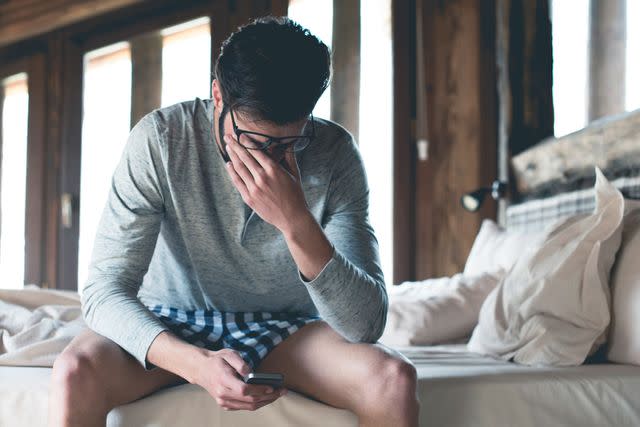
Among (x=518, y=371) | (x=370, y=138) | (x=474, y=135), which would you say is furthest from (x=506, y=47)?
(x=518, y=371)

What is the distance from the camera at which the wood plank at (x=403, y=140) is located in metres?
3.58

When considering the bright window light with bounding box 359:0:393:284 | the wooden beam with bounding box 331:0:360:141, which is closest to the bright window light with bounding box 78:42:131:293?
the wooden beam with bounding box 331:0:360:141

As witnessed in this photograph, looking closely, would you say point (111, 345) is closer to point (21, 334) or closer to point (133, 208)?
point (133, 208)

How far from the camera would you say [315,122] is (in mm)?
1640

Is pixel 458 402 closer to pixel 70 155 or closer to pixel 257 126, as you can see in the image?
pixel 257 126

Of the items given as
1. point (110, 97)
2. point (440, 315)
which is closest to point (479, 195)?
point (440, 315)

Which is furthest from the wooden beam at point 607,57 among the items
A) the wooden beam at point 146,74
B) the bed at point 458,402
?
the wooden beam at point 146,74

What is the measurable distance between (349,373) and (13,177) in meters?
4.86

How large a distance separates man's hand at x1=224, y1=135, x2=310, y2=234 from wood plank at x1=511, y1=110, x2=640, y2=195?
4.15 ft

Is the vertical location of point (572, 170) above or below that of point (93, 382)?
above

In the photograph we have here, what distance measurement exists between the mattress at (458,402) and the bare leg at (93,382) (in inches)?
1.6

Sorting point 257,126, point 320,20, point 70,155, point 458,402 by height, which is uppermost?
point 320,20

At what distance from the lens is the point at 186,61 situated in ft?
15.2

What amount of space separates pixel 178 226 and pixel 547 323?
0.86 m
